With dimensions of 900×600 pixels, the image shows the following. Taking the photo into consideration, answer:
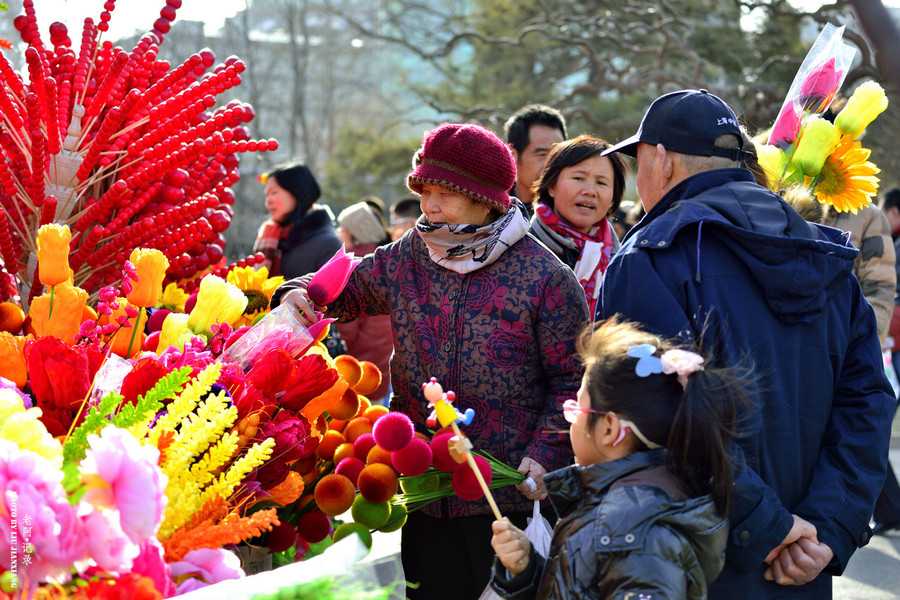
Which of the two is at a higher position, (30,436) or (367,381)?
(30,436)

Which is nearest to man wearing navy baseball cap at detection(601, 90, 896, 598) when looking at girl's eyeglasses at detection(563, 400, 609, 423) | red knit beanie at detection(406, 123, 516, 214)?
girl's eyeglasses at detection(563, 400, 609, 423)

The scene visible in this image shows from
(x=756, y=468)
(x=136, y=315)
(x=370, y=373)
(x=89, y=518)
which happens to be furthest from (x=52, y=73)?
(x=756, y=468)

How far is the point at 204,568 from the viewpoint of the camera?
1181 millimetres

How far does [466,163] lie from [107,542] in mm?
1410

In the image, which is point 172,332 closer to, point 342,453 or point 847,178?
point 342,453

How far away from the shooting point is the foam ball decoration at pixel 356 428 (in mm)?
1957

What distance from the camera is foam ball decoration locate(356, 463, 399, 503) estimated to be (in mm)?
1700

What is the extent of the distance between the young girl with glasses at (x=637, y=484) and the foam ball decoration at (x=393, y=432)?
226mm

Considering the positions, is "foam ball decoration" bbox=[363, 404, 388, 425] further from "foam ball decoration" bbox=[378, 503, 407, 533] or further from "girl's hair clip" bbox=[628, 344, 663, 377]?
"girl's hair clip" bbox=[628, 344, 663, 377]

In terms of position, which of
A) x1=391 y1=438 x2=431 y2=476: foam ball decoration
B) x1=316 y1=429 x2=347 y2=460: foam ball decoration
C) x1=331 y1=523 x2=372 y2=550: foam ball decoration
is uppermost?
x1=391 y1=438 x2=431 y2=476: foam ball decoration

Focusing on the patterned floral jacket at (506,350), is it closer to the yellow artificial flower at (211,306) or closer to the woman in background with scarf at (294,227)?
the yellow artificial flower at (211,306)

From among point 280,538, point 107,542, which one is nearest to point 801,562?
point 280,538

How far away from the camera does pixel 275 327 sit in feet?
5.91

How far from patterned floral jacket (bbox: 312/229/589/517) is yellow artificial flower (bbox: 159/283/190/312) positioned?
564 mm
